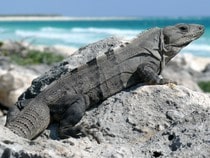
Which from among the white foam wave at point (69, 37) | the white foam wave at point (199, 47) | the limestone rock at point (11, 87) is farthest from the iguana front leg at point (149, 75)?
the white foam wave at point (69, 37)

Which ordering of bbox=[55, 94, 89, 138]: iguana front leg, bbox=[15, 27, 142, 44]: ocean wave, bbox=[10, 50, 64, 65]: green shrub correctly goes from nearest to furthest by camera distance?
bbox=[55, 94, 89, 138]: iguana front leg, bbox=[10, 50, 64, 65]: green shrub, bbox=[15, 27, 142, 44]: ocean wave

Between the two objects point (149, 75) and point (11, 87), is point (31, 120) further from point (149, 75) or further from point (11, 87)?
point (11, 87)

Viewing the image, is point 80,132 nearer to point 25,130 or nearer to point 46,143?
point 25,130

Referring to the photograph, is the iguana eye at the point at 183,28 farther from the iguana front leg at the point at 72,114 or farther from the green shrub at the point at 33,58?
the green shrub at the point at 33,58

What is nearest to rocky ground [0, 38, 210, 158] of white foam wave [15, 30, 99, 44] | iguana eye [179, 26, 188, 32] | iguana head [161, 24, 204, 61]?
iguana head [161, 24, 204, 61]

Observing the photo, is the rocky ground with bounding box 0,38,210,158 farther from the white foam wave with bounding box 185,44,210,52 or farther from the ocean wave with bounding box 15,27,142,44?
the ocean wave with bounding box 15,27,142,44

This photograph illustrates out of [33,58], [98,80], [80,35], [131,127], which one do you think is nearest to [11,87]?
[98,80]

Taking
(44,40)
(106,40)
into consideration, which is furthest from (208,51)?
(106,40)
